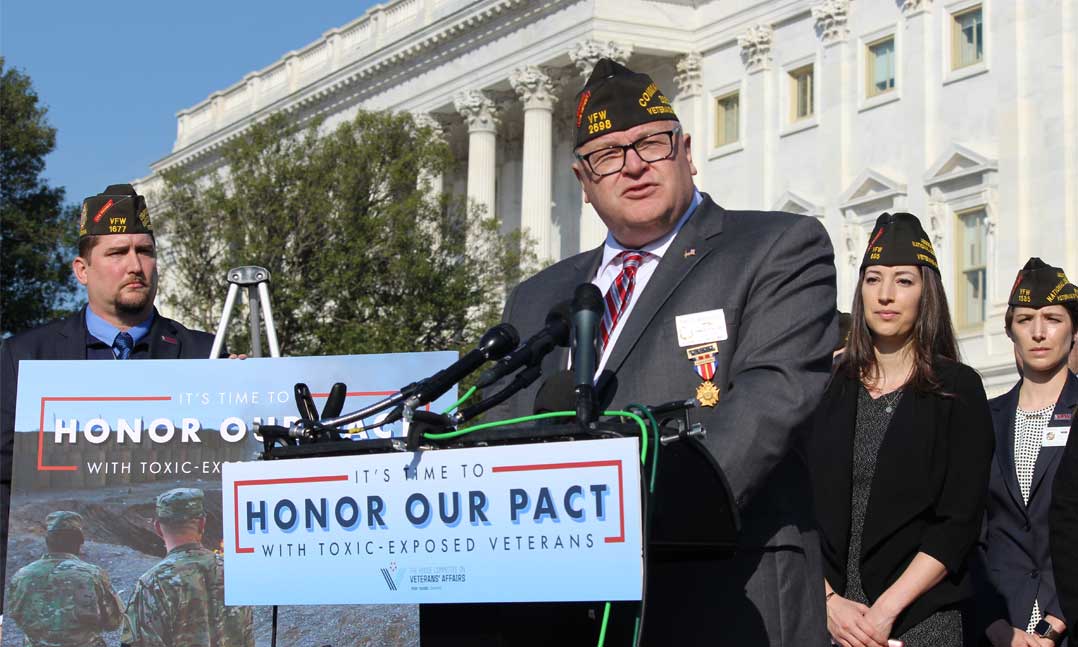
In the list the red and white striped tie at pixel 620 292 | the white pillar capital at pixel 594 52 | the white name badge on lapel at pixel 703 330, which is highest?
the white pillar capital at pixel 594 52

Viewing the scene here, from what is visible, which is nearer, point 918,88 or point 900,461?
point 900,461

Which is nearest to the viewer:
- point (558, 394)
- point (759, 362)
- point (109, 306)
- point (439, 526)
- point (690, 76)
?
point (439, 526)

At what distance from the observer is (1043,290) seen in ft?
25.4

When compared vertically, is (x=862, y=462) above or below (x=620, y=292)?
below

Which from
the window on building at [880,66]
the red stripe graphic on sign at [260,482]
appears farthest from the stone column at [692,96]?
the red stripe graphic on sign at [260,482]

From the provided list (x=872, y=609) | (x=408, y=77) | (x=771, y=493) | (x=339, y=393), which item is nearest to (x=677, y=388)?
(x=771, y=493)

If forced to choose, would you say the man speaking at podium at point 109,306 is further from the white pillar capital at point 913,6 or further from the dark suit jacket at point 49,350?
the white pillar capital at point 913,6

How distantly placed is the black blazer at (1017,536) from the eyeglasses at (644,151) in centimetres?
317

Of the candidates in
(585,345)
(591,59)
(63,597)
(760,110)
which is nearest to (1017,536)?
(63,597)

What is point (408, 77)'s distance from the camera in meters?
53.9

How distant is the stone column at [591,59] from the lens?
45781mm

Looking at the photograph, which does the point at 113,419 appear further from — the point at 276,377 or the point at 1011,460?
the point at 1011,460

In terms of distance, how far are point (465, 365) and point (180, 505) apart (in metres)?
2.88

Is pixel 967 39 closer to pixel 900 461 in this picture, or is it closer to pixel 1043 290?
pixel 1043 290
